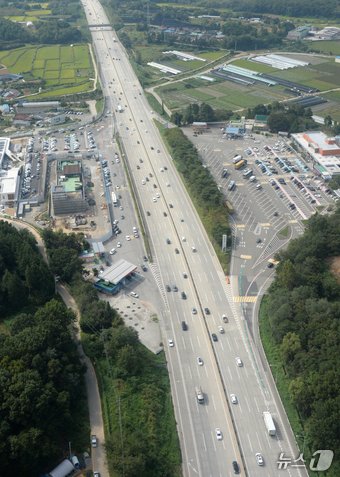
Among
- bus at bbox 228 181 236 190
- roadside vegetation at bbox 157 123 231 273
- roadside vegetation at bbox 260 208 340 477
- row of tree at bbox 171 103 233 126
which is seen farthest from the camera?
row of tree at bbox 171 103 233 126

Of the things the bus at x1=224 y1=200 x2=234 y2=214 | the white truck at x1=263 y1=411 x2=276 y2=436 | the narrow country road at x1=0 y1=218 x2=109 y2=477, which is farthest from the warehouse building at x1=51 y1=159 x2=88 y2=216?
the white truck at x1=263 y1=411 x2=276 y2=436

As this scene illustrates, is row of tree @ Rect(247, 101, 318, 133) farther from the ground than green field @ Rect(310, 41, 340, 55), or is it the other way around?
green field @ Rect(310, 41, 340, 55)

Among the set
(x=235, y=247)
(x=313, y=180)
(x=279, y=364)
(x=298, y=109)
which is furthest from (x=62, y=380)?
(x=298, y=109)

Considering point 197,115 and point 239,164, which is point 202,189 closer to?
point 239,164

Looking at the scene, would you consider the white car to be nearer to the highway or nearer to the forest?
the highway

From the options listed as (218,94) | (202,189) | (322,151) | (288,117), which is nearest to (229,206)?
(202,189)

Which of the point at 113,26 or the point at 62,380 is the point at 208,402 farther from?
the point at 113,26
